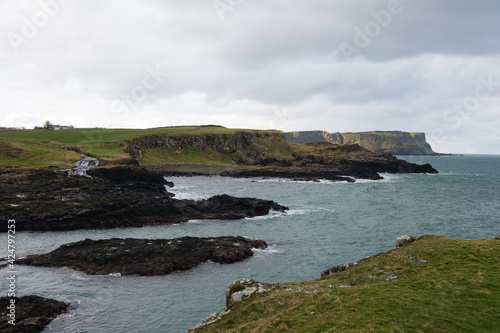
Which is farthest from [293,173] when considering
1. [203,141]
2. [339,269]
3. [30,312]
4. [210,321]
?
[210,321]

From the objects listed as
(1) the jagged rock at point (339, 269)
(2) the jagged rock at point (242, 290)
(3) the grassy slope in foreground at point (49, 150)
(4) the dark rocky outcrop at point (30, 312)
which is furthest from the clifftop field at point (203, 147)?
(2) the jagged rock at point (242, 290)

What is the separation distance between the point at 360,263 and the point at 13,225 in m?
39.5

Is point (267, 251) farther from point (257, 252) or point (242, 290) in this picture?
point (242, 290)

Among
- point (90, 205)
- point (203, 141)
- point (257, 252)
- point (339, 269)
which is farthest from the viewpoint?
point (203, 141)

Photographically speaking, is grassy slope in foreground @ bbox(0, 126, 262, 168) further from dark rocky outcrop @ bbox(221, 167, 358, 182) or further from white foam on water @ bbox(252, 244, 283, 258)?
white foam on water @ bbox(252, 244, 283, 258)

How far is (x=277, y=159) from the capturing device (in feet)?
506

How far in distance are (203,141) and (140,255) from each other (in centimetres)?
13762

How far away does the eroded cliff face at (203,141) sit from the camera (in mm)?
146925

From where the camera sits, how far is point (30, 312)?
19297mm

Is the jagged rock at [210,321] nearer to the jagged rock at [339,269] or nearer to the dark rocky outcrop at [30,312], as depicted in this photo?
the jagged rock at [339,269]

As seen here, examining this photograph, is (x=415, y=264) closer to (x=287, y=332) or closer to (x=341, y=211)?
(x=287, y=332)

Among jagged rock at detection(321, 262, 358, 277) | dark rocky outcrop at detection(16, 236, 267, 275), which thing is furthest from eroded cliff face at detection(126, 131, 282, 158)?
jagged rock at detection(321, 262, 358, 277)

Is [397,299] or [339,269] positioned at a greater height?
[397,299]

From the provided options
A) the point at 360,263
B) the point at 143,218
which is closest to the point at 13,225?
the point at 143,218
